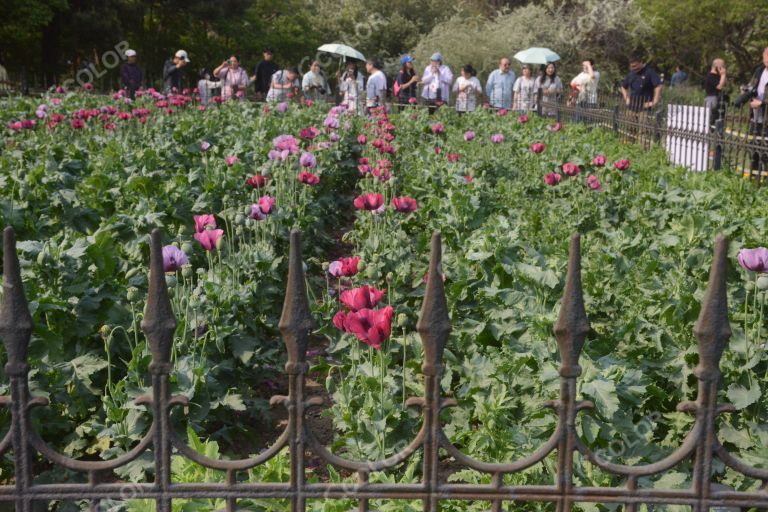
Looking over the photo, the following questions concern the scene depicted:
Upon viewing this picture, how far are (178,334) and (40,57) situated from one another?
32997 millimetres

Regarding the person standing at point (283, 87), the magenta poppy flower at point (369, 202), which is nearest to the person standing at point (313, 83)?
the person standing at point (283, 87)

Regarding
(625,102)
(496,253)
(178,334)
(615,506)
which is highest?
(625,102)

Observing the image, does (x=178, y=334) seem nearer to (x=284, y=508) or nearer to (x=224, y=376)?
(x=224, y=376)

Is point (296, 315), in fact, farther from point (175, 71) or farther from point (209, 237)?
point (175, 71)

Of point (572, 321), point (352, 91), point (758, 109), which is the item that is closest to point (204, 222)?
point (572, 321)

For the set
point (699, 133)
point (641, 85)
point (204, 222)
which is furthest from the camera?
point (641, 85)

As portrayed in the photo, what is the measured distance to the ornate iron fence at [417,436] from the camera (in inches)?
66.2

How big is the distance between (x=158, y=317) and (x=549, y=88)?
1870 cm

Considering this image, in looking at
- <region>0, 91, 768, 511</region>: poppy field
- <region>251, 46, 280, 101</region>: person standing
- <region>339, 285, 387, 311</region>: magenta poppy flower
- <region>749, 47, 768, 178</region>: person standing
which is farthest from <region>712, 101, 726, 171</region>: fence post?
<region>251, 46, 280, 101</region>: person standing

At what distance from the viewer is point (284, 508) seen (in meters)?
2.38

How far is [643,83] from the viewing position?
14.5 m

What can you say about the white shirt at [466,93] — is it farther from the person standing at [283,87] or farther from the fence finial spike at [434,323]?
the fence finial spike at [434,323]

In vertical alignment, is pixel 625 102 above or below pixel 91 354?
above

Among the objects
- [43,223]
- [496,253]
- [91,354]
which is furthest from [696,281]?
[43,223]
